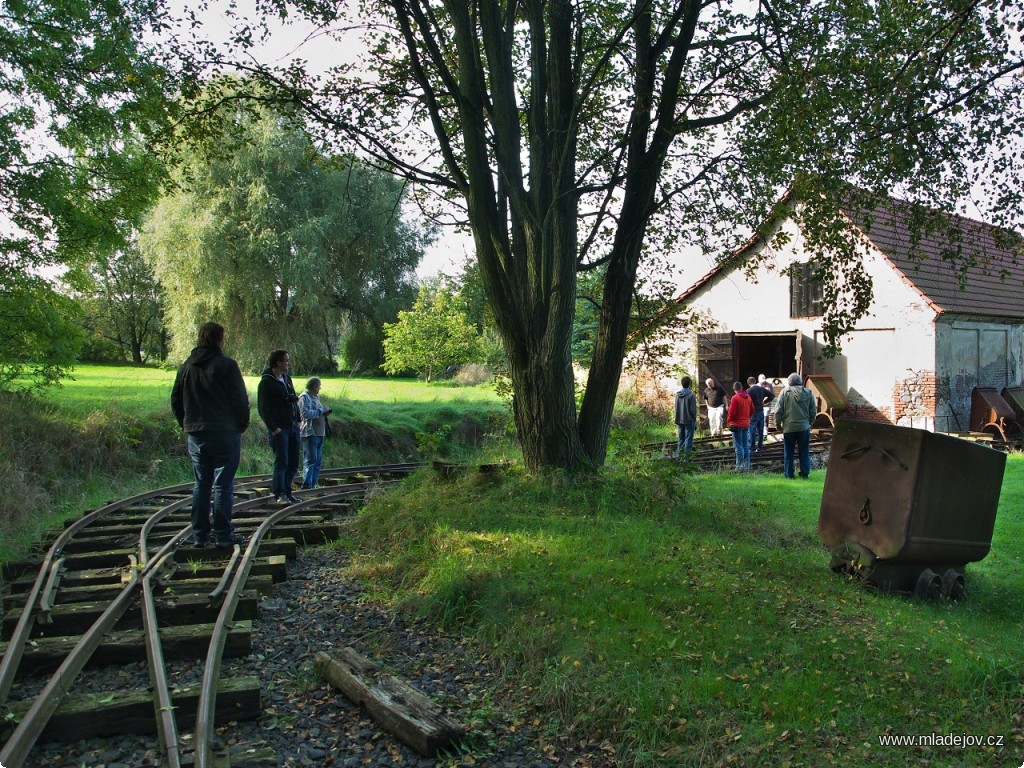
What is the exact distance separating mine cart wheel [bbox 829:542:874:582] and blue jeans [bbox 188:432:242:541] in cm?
571

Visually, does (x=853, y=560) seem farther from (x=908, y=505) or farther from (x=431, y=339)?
(x=431, y=339)

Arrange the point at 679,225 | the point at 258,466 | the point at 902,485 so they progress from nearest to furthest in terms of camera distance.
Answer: the point at 902,485
the point at 679,225
the point at 258,466

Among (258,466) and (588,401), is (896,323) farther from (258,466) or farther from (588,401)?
(258,466)

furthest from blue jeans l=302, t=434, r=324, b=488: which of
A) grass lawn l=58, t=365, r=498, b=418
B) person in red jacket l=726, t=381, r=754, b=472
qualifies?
person in red jacket l=726, t=381, r=754, b=472

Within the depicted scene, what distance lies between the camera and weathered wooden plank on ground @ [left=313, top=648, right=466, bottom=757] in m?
4.02

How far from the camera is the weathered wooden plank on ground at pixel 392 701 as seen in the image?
4023mm

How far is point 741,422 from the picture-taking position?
50.1 ft

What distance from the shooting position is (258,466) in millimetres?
15000

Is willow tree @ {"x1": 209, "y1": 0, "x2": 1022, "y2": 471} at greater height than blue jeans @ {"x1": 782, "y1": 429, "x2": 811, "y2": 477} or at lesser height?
greater

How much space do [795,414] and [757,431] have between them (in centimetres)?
474

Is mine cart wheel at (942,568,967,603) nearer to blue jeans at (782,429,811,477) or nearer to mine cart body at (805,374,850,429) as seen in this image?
blue jeans at (782,429,811,477)

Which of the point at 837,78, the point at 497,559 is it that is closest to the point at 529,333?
the point at 497,559

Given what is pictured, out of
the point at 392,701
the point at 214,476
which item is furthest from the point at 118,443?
the point at 392,701

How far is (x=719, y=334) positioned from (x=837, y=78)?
58.8 ft
